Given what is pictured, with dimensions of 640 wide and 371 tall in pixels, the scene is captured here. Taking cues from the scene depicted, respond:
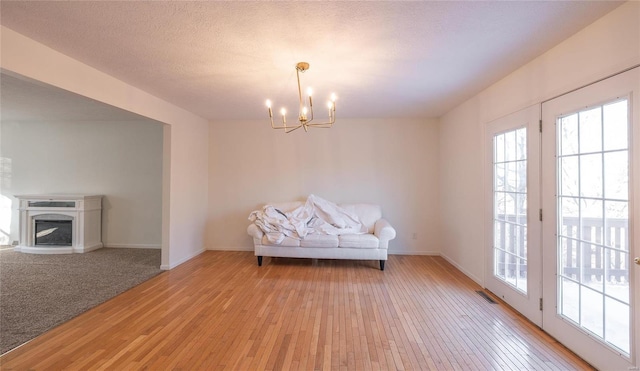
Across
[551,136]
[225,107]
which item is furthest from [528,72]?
[225,107]

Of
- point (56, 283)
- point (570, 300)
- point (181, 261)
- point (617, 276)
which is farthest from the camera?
point (181, 261)

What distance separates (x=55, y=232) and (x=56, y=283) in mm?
2200

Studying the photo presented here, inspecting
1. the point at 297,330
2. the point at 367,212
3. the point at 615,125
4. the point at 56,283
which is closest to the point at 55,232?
the point at 56,283

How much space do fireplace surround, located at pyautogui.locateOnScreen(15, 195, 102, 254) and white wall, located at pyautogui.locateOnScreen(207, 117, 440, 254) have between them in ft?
7.23

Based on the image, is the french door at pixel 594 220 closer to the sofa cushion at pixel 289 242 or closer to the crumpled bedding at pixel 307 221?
the crumpled bedding at pixel 307 221

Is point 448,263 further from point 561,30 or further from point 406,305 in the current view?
point 561,30

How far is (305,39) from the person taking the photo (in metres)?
2.08

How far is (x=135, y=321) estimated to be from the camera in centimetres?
241

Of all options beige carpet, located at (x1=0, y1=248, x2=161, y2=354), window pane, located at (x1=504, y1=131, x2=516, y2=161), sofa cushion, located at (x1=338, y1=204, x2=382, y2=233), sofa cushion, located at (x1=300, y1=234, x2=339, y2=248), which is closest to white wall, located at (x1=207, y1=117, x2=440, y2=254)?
sofa cushion, located at (x1=338, y1=204, x2=382, y2=233)

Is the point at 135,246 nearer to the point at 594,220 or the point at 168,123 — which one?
the point at 168,123

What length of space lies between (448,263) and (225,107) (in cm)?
436

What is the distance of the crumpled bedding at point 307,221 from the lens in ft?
13.2

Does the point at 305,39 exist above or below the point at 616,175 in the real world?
above

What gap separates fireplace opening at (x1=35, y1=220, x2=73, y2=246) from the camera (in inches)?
186
